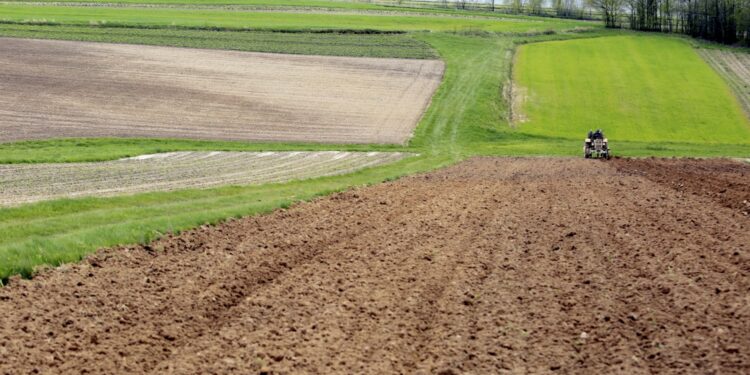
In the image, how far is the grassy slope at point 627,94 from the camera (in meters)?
55.7

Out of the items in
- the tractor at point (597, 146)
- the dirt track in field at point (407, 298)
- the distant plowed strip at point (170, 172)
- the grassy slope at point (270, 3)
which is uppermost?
the grassy slope at point (270, 3)

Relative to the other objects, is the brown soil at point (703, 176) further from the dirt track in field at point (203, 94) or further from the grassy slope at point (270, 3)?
the grassy slope at point (270, 3)

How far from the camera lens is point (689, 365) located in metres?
10.1

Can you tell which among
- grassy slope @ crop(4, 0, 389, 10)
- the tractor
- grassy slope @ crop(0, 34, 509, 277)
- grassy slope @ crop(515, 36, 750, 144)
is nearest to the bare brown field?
grassy slope @ crop(515, 36, 750, 144)

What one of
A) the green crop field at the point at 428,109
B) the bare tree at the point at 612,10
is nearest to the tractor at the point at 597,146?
the green crop field at the point at 428,109

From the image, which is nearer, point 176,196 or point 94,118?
point 176,196

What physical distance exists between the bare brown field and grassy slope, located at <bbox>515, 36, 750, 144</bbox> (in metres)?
1.02

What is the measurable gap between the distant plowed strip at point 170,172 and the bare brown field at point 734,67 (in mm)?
38019

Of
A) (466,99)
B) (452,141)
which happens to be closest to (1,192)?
(452,141)

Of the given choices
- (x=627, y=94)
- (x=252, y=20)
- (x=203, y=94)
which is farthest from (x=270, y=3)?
(x=627, y=94)

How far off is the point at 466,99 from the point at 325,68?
14.9 m

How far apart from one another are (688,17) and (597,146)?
253 ft

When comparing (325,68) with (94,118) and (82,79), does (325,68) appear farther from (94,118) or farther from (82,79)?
(94,118)

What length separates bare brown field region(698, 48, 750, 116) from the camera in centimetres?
6838
